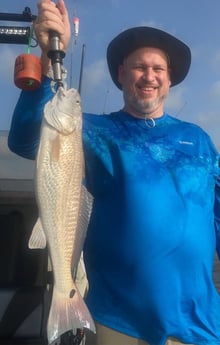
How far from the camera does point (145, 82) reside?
2945mm

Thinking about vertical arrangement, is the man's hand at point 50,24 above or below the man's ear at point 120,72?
above

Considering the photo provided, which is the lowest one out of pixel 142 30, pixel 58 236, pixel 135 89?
pixel 58 236

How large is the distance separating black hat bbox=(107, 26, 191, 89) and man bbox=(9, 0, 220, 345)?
0.18 m

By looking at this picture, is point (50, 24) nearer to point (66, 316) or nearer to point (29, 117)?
point (29, 117)

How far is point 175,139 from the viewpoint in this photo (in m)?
2.98

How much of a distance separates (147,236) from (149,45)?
3.90 ft

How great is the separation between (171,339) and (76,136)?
115 cm

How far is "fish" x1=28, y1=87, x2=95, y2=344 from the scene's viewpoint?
238 cm

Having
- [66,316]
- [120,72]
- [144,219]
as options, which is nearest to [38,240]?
[66,316]

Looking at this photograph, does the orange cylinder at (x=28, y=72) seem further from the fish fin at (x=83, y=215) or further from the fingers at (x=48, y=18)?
the fish fin at (x=83, y=215)

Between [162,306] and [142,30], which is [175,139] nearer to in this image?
[142,30]

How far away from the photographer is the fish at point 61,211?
93.5 inches

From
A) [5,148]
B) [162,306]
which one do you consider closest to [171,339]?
[162,306]

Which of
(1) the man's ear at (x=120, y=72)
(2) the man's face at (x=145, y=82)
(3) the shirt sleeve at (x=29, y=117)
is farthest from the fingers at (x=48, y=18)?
(1) the man's ear at (x=120, y=72)
